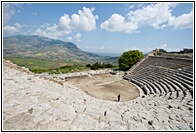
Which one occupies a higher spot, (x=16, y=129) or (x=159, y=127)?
(x=16, y=129)

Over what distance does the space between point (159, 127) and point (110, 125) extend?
1769 millimetres

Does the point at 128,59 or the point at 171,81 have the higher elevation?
A: the point at 128,59

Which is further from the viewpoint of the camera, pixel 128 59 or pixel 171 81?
pixel 128 59

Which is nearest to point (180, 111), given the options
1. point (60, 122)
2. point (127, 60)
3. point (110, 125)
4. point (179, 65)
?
point (110, 125)

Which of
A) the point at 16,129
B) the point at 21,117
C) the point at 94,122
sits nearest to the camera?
the point at 16,129

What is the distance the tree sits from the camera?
25391 millimetres

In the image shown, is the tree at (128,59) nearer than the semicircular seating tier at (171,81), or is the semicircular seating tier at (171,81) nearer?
the semicircular seating tier at (171,81)

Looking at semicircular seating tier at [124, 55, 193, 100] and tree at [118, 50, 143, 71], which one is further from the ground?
tree at [118, 50, 143, 71]

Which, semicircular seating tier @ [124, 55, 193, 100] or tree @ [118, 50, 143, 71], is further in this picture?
tree @ [118, 50, 143, 71]

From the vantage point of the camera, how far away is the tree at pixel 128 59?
25.4 meters

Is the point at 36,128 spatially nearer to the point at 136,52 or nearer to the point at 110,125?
the point at 110,125

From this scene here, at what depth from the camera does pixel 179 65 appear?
18.0m

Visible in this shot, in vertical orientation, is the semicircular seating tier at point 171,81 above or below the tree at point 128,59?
below

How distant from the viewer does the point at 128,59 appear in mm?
25625
